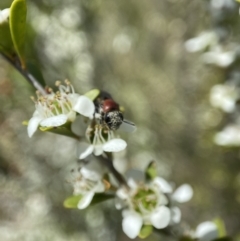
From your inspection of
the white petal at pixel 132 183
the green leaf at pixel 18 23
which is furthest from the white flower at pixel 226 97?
the green leaf at pixel 18 23

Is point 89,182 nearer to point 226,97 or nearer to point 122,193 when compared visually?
point 122,193

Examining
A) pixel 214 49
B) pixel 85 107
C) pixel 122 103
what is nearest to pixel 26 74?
pixel 85 107

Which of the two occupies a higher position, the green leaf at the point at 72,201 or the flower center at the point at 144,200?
the green leaf at the point at 72,201

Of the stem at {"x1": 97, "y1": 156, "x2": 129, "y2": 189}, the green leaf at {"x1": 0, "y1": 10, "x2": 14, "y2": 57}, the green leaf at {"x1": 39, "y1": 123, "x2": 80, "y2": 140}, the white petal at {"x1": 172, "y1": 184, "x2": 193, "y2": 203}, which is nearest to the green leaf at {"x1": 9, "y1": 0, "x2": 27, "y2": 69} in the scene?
the green leaf at {"x1": 0, "y1": 10, "x2": 14, "y2": 57}

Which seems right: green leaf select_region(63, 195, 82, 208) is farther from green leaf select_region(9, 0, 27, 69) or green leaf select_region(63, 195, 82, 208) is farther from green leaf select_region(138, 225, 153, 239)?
green leaf select_region(9, 0, 27, 69)

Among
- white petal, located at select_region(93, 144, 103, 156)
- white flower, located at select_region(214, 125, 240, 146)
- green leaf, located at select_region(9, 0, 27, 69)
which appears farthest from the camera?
white flower, located at select_region(214, 125, 240, 146)

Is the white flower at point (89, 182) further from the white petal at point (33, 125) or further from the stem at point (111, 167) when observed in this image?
the white petal at point (33, 125)
